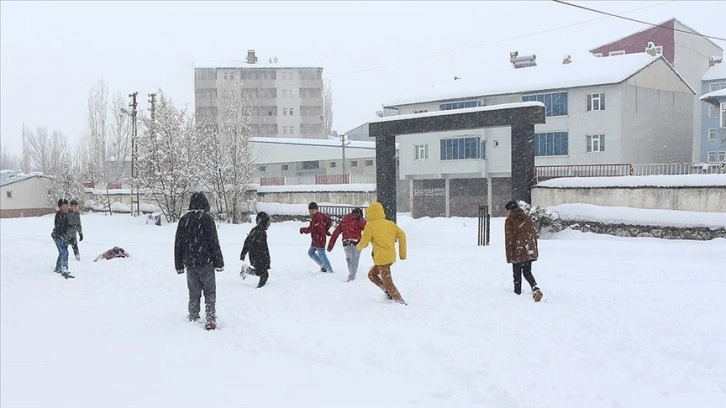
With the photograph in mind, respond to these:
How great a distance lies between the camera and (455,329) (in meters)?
7.30

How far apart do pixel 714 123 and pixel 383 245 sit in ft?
105

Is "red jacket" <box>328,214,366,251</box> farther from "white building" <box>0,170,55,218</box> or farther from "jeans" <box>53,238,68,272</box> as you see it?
"white building" <box>0,170,55,218</box>

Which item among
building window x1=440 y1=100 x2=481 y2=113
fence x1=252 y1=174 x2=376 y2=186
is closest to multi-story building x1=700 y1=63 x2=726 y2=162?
building window x1=440 y1=100 x2=481 y2=113

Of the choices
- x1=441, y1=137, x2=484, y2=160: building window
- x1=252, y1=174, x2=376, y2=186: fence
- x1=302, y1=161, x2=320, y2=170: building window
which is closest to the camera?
x1=252, y1=174, x2=376, y2=186: fence

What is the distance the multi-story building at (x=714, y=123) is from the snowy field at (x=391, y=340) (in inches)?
877

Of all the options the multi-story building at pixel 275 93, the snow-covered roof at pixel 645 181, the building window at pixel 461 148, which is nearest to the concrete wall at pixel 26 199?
the multi-story building at pixel 275 93

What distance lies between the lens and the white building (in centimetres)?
5275

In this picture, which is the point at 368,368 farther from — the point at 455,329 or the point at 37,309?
the point at 37,309

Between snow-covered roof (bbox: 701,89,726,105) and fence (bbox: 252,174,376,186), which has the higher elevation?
snow-covered roof (bbox: 701,89,726,105)

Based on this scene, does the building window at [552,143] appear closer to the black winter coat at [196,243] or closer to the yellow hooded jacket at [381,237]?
the yellow hooded jacket at [381,237]

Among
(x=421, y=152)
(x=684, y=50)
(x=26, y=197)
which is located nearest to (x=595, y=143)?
(x=421, y=152)

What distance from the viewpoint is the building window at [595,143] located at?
112 feet

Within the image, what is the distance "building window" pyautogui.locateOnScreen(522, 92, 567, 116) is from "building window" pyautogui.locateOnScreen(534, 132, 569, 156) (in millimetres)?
1298

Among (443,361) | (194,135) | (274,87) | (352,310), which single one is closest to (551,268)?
(352,310)
